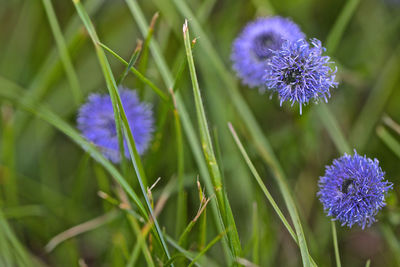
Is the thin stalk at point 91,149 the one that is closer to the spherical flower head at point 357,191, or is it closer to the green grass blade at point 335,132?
the spherical flower head at point 357,191

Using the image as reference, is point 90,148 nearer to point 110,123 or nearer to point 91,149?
point 91,149

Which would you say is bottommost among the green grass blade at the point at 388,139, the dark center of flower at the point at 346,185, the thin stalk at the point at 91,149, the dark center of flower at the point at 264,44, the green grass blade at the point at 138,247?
the green grass blade at the point at 138,247

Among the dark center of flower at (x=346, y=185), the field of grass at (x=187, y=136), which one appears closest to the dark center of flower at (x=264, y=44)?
the field of grass at (x=187, y=136)

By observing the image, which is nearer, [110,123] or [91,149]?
[91,149]

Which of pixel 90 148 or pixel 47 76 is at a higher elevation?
pixel 47 76

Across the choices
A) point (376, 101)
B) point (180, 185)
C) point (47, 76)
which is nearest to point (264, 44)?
point (180, 185)

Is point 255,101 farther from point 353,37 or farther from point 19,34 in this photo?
point 19,34
